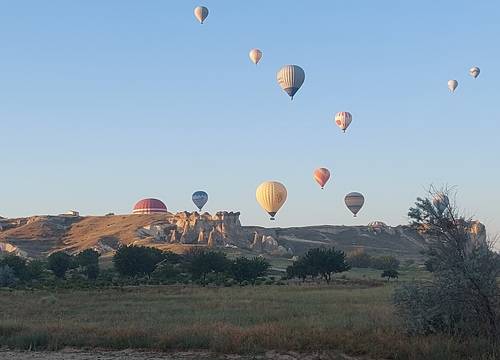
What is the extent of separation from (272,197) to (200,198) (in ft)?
187

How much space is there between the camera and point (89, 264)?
90.3 metres

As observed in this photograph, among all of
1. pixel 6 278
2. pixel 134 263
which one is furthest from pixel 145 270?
pixel 6 278

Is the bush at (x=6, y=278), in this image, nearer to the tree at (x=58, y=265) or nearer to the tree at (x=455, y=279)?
the tree at (x=58, y=265)

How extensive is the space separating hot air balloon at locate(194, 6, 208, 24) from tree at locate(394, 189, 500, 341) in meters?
79.8

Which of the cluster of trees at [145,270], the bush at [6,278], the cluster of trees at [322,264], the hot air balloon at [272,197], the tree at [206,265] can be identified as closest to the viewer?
the bush at [6,278]

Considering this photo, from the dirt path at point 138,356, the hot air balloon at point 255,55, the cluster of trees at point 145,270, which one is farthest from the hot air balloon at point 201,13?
the dirt path at point 138,356

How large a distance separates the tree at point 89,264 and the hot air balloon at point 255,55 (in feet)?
140

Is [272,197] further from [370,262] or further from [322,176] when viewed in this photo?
[370,262]

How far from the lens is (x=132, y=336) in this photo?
19016mm

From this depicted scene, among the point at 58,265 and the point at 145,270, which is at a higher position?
the point at 58,265

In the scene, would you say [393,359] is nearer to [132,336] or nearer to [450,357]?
[450,357]

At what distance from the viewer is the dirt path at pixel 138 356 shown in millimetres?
15914

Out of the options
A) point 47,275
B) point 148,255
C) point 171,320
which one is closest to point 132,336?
point 171,320

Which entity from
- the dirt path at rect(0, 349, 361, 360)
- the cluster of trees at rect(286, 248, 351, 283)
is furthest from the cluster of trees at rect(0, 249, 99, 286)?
the dirt path at rect(0, 349, 361, 360)
